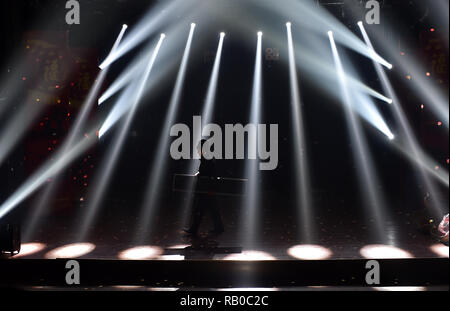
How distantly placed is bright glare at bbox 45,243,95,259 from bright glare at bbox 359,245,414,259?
10.7ft

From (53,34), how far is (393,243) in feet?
19.6

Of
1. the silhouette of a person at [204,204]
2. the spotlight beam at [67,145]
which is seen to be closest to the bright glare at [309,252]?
the silhouette of a person at [204,204]

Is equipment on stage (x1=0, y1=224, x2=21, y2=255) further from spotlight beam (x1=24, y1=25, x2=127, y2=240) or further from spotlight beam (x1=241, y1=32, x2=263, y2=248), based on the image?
spotlight beam (x1=241, y1=32, x2=263, y2=248)

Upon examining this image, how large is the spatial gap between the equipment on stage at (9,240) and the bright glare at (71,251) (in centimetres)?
40

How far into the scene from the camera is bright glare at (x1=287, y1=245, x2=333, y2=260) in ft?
12.6

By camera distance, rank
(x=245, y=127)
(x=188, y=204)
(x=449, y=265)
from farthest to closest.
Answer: (x=245, y=127) < (x=188, y=204) < (x=449, y=265)

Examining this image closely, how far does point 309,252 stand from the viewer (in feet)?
13.3

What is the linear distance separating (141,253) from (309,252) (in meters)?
1.98

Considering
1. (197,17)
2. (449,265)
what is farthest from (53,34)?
(449,265)

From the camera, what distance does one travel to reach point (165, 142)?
853 cm

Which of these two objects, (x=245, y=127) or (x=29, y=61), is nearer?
(x=29, y=61)

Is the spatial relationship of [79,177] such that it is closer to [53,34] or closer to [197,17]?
[53,34]

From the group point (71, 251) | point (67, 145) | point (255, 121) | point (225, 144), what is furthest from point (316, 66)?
point (71, 251)
